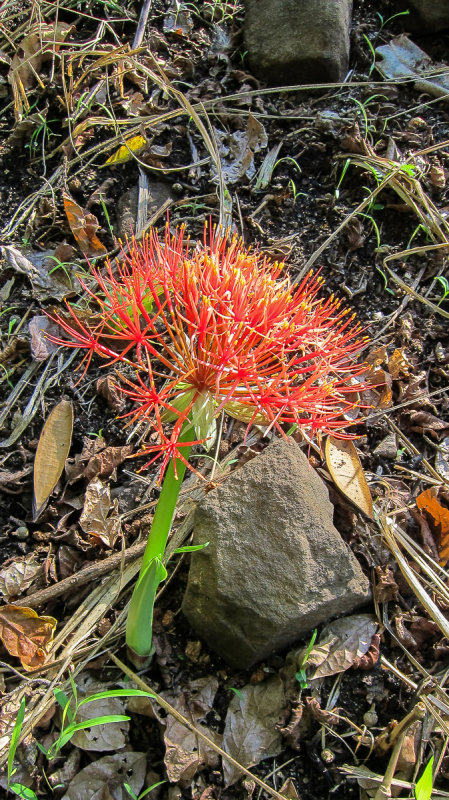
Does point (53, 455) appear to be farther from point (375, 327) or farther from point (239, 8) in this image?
point (239, 8)

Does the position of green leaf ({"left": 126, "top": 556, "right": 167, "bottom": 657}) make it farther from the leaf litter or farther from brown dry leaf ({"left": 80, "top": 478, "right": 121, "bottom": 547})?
brown dry leaf ({"left": 80, "top": 478, "right": 121, "bottom": 547})

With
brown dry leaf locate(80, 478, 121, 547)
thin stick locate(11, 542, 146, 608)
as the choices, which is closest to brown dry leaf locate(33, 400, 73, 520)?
brown dry leaf locate(80, 478, 121, 547)

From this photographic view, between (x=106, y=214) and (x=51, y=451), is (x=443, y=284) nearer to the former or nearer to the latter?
(x=106, y=214)

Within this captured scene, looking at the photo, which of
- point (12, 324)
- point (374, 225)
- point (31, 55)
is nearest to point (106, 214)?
point (12, 324)

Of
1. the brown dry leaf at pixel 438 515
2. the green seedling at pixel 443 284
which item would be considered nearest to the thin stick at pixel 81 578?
the brown dry leaf at pixel 438 515

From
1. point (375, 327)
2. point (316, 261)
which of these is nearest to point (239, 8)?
point (316, 261)

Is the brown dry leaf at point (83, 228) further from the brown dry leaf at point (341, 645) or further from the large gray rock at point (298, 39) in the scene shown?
the brown dry leaf at point (341, 645)
